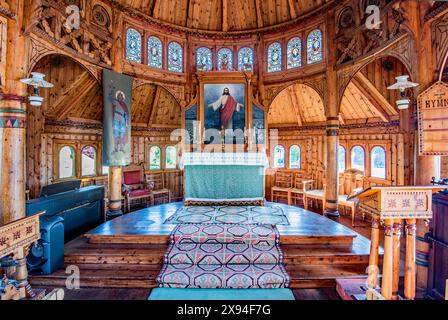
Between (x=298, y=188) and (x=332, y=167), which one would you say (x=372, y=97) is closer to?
(x=332, y=167)

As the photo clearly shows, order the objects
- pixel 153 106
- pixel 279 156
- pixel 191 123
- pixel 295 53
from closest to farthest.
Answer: pixel 295 53 → pixel 191 123 → pixel 153 106 → pixel 279 156

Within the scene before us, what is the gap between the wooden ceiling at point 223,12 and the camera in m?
9.35

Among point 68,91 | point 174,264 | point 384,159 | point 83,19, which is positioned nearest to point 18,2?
point 83,19

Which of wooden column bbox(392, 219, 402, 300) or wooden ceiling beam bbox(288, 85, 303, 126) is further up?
wooden ceiling beam bbox(288, 85, 303, 126)

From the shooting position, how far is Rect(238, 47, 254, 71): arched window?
10.3 metres

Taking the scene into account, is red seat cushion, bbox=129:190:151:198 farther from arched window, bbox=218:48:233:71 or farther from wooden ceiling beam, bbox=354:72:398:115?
wooden ceiling beam, bbox=354:72:398:115

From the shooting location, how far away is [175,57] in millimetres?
10039

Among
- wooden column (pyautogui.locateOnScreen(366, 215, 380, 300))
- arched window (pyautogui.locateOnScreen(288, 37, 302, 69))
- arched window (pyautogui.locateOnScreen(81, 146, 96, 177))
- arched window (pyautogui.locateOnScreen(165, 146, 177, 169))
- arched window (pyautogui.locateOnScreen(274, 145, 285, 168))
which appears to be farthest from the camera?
arched window (pyautogui.locateOnScreen(165, 146, 177, 169))

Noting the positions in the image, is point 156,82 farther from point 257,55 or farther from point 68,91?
point 257,55

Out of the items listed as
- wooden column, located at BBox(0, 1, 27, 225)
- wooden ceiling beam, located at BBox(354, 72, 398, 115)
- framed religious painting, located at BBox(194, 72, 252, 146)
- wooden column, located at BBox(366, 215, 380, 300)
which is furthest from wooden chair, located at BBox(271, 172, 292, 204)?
wooden column, located at BBox(0, 1, 27, 225)

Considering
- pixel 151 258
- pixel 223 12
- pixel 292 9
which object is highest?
pixel 223 12

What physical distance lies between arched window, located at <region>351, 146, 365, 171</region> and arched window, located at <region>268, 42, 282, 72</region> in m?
4.58

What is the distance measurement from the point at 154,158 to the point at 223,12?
288 inches

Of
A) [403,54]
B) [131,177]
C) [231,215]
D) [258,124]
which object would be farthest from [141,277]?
[403,54]
